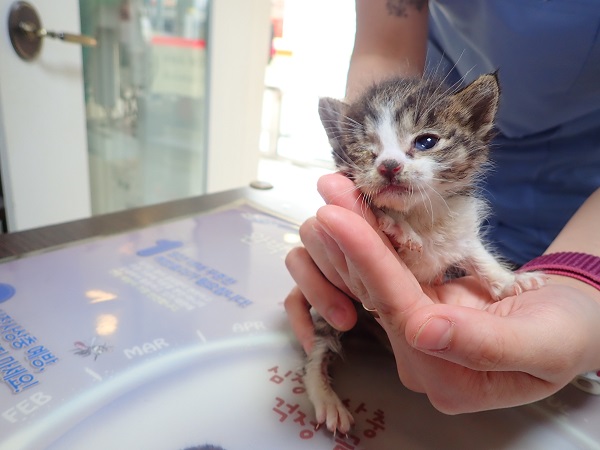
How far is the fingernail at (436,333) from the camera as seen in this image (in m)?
0.49

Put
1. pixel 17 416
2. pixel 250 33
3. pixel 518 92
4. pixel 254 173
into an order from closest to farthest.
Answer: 1. pixel 17 416
2. pixel 518 92
3. pixel 250 33
4. pixel 254 173

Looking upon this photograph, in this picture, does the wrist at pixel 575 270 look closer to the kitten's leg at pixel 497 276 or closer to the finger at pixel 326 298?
the kitten's leg at pixel 497 276

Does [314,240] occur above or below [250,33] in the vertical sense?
below

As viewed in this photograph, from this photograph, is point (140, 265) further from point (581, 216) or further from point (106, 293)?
point (581, 216)

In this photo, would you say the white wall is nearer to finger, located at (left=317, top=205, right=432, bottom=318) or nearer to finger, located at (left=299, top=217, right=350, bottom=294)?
finger, located at (left=299, top=217, right=350, bottom=294)

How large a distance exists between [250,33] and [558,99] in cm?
222

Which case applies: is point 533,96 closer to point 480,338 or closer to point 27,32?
point 480,338

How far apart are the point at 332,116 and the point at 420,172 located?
231mm

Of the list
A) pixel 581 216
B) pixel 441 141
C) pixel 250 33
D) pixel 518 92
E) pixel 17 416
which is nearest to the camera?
pixel 17 416

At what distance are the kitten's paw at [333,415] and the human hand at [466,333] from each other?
0.34 feet

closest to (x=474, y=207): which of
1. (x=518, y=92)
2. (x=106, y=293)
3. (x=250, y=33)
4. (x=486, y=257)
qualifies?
(x=486, y=257)

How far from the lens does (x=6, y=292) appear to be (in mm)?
907

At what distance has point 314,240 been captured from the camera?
804mm

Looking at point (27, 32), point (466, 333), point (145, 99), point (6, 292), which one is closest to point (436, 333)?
point (466, 333)
